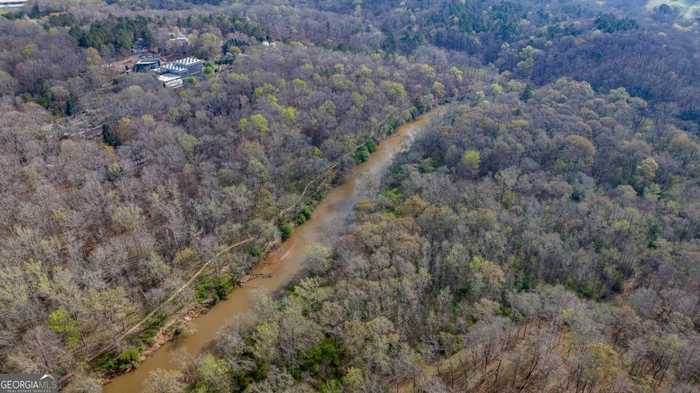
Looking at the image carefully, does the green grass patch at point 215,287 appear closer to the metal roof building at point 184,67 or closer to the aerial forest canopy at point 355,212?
the aerial forest canopy at point 355,212

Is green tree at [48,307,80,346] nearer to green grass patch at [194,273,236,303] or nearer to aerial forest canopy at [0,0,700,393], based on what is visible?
aerial forest canopy at [0,0,700,393]

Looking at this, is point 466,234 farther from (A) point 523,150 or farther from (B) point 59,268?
(B) point 59,268

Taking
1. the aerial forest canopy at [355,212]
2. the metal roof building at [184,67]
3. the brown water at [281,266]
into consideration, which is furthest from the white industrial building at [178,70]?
the brown water at [281,266]

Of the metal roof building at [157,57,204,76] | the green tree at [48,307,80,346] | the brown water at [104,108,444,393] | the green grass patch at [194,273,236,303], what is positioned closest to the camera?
the green tree at [48,307,80,346]

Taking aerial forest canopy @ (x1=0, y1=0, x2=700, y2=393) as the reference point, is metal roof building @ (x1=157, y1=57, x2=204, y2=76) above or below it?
above

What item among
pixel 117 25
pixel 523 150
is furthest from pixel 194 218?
pixel 117 25

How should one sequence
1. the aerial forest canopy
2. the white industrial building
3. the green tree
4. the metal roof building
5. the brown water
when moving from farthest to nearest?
1. the metal roof building
2. the white industrial building
3. the brown water
4. the green tree
5. the aerial forest canopy

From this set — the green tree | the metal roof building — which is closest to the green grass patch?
the green tree

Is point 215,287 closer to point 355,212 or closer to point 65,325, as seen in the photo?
point 65,325

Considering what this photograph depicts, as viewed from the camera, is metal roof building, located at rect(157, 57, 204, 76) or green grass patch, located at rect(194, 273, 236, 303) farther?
metal roof building, located at rect(157, 57, 204, 76)
